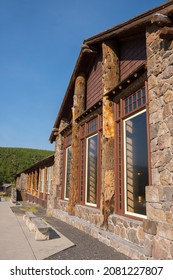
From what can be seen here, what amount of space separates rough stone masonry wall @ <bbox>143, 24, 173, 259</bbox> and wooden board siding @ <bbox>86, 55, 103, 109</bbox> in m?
3.73

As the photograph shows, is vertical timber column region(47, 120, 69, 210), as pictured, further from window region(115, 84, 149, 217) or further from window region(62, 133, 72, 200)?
window region(115, 84, 149, 217)

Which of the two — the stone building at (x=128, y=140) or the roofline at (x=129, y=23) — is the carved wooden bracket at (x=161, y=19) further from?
the roofline at (x=129, y=23)

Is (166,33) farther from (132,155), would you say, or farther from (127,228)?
(127,228)

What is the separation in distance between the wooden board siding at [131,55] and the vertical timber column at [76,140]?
3.26m

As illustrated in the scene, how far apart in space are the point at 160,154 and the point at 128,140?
6.47ft

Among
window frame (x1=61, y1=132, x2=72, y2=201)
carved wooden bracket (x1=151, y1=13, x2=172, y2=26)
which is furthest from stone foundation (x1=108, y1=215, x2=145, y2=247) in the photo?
window frame (x1=61, y1=132, x2=72, y2=201)

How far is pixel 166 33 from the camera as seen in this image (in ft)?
14.6

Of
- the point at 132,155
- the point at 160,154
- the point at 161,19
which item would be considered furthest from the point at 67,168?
the point at 161,19

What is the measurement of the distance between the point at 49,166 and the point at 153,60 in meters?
12.8

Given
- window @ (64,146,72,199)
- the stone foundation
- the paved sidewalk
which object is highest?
window @ (64,146,72,199)

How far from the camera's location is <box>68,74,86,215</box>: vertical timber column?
9453mm

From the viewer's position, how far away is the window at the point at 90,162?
313 inches
